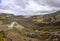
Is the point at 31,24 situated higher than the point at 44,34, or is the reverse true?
the point at 31,24

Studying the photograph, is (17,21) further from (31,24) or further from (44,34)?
(44,34)

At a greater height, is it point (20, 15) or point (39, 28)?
point (20, 15)

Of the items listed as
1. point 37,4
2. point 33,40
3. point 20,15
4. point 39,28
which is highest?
point 37,4

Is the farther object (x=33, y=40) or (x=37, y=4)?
(x=37, y=4)

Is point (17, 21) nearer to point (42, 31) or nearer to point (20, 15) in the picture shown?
point (20, 15)

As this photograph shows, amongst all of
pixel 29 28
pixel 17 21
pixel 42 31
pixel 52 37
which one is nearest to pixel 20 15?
pixel 17 21

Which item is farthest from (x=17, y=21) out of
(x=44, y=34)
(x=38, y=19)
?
(x=44, y=34)
